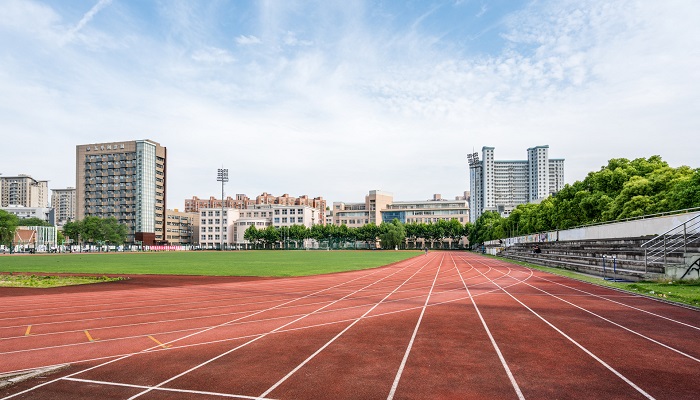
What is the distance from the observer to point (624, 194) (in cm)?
3719

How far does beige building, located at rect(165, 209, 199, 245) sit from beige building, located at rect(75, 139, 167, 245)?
19.5 metres

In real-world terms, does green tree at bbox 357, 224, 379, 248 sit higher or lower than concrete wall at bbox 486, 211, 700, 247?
lower

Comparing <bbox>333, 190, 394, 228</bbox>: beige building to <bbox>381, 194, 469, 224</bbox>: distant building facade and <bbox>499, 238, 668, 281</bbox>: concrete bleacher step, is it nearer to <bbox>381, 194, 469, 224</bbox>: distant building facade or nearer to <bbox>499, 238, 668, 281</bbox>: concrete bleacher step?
<bbox>381, 194, 469, 224</bbox>: distant building facade

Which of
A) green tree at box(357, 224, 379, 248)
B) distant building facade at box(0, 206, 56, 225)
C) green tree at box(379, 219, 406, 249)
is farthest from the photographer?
distant building facade at box(0, 206, 56, 225)

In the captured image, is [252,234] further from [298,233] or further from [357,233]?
[357,233]

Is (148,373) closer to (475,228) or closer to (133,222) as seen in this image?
(475,228)

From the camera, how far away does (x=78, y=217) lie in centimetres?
13512

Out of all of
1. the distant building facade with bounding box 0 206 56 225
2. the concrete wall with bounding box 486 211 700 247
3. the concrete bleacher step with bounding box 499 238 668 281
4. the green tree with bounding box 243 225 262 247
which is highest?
the distant building facade with bounding box 0 206 56 225

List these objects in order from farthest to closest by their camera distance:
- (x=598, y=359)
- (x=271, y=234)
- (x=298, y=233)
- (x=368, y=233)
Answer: (x=271, y=234), (x=298, y=233), (x=368, y=233), (x=598, y=359)

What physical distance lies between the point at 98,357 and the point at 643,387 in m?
9.59

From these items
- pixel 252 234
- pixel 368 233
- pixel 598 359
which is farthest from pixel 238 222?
pixel 598 359

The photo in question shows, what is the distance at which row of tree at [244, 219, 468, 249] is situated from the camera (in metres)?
129

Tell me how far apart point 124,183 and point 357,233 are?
75.7 m

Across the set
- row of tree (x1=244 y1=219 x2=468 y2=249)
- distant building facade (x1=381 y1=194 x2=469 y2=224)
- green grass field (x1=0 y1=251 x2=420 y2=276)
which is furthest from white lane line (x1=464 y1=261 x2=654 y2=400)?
distant building facade (x1=381 y1=194 x2=469 y2=224)
